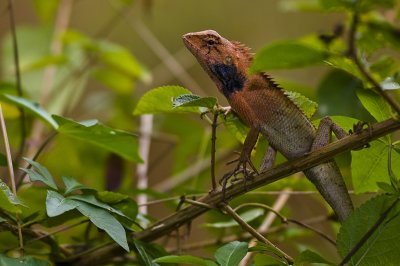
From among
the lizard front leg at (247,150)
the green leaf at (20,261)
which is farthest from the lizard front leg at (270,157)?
the green leaf at (20,261)

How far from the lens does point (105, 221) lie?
1.04 metres

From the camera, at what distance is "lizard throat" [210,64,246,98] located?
5.10 feet

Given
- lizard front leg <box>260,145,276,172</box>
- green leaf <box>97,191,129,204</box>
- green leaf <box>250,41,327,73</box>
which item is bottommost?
lizard front leg <box>260,145,276,172</box>

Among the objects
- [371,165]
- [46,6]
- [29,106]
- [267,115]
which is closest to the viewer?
[371,165]

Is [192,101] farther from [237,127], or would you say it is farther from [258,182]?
[237,127]

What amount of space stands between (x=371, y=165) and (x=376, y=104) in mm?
187

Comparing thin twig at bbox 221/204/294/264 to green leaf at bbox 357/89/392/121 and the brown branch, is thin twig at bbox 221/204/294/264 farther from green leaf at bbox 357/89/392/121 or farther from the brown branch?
green leaf at bbox 357/89/392/121

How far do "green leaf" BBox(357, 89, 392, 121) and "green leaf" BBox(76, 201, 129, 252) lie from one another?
0.49 m

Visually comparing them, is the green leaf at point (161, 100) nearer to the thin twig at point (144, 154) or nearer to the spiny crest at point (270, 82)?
the spiny crest at point (270, 82)

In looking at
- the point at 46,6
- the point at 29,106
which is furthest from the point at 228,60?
the point at 46,6

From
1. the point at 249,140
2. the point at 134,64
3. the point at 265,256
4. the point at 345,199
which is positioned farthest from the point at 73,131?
the point at 134,64

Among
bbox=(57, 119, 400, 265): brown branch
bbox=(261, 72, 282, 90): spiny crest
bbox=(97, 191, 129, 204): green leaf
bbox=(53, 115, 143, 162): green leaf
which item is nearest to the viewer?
bbox=(57, 119, 400, 265): brown branch

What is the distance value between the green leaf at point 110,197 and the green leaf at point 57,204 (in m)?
0.11

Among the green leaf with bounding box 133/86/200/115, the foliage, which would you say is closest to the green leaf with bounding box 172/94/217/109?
the foliage
